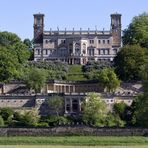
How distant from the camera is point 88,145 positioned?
60.3m

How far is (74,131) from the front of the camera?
218 feet

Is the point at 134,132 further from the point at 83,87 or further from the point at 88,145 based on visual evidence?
the point at 83,87

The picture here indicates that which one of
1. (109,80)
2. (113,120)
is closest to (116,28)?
(109,80)

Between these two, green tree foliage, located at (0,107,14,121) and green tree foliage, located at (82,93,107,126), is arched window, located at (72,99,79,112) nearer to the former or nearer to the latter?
green tree foliage, located at (82,93,107,126)

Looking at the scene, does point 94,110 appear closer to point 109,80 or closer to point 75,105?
point 75,105

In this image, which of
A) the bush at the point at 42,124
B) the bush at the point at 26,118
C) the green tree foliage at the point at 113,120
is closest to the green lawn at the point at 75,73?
the bush at the point at 26,118

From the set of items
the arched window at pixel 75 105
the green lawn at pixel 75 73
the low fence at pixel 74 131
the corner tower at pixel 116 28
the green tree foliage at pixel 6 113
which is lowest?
the low fence at pixel 74 131

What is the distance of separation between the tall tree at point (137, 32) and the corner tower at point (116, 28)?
581cm

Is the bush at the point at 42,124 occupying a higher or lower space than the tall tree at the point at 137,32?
lower

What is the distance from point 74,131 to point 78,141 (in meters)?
4.75

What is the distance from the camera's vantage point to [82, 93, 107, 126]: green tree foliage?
80688 mm

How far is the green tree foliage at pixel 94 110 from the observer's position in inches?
3177

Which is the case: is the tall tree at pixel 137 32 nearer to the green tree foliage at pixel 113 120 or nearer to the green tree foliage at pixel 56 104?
the green tree foliage at pixel 56 104

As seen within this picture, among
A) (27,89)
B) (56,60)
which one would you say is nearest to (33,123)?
(27,89)
